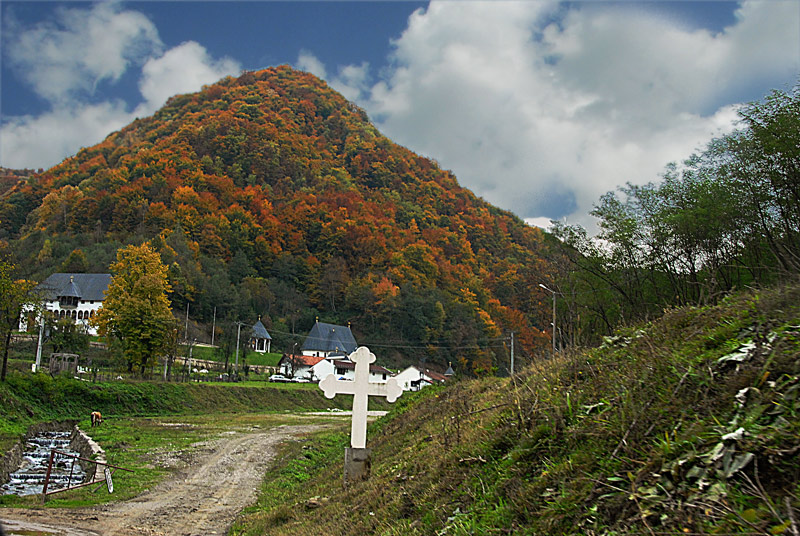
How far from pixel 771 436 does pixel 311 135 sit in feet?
509

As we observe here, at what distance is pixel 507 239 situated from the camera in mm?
113312

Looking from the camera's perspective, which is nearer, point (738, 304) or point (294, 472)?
point (738, 304)

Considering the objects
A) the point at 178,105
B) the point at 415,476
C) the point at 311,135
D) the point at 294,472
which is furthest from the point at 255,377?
the point at 178,105

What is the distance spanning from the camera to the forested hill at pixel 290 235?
277 feet

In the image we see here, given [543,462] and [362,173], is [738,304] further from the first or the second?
[362,173]

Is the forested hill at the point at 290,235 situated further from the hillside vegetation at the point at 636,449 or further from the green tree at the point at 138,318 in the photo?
the hillside vegetation at the point at 636,449

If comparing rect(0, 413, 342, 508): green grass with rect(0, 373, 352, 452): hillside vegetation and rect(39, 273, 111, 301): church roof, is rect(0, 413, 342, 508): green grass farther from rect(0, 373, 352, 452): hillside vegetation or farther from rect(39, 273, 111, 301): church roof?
rect(39, 273, 111, 301): church roof

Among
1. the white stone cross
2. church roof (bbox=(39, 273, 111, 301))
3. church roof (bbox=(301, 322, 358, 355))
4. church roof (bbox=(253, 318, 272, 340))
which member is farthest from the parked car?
the white stone cross

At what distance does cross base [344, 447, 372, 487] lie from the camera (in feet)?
29.0

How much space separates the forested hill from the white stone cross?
4535cm

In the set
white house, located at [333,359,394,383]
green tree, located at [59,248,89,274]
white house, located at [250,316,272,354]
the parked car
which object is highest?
green tree, located at [59,248,89,274]

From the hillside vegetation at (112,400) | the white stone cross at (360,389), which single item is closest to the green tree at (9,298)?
the hillside vegetation at (112,400)

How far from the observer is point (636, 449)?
4.00m

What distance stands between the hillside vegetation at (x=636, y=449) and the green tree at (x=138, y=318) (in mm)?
38623
